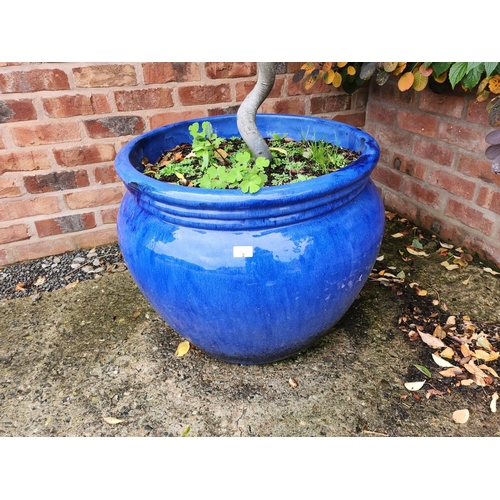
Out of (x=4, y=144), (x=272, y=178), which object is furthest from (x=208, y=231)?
(x=4, y=144)

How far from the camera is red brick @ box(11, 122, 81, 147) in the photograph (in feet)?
6.78

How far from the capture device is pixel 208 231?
1.28 m

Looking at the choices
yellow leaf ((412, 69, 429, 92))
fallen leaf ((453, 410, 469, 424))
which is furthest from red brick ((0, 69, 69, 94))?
fallen leaf ((453, 410, 469, 424))

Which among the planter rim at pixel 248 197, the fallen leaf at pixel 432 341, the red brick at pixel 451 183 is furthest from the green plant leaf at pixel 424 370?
the red brick at pixel 451 183

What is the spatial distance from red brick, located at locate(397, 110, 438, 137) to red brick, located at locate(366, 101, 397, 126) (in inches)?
2.0

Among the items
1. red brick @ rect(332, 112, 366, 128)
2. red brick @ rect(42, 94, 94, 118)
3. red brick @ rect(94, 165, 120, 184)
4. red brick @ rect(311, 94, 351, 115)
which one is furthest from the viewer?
red brick @ rect(332, 112, 366, 128)

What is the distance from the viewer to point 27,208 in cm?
222

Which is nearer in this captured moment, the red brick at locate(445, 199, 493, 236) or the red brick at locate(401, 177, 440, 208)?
the red brick at locate(445, 199, 493, 236)

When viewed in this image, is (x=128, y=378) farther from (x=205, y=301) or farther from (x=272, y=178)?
(x=272, y=178)

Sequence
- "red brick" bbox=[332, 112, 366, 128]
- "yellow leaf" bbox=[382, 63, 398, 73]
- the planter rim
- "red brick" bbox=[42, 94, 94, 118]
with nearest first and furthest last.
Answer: the planter rim, "yellow leaf" bbox=[382, 63, 398, 73], "red brick" bbox=[42, 94, 94, 118], "red brick" bbox=[332, 112, 366, 128]

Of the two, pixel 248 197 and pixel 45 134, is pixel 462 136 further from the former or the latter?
pixel 45 134

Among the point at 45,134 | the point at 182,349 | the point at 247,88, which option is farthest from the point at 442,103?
the point at 45,134

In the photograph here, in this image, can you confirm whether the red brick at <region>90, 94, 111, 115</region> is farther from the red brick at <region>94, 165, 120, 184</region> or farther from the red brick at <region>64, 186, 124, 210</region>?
the red brick at <region>64, 186, 124, 210</region>

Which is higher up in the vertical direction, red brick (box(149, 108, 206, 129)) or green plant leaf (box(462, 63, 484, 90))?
green plant leaf (box(462, 63, 484, 90))
